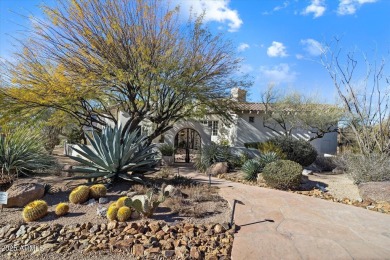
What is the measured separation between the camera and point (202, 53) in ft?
39.7

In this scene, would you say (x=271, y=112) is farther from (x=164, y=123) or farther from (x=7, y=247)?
(x=7, y=247)

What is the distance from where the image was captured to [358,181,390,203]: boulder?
23.2 feet

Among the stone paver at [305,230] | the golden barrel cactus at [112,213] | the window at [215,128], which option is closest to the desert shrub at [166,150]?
the window at [215,128]

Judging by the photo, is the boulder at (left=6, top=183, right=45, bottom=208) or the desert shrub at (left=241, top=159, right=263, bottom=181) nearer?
the boulder at (left=6, top=183, right=45, bottom=208)

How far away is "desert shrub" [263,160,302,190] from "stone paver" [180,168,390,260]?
1.72 m

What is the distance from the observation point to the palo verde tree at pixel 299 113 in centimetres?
1884

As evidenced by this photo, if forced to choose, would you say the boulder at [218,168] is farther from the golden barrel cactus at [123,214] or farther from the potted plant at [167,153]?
the golden barrel cactus at [123,214]

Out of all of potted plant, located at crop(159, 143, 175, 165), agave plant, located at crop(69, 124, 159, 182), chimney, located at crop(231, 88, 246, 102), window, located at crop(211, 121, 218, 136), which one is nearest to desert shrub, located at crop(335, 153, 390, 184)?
agave plant, located at crop(69, 124, 159, 182)

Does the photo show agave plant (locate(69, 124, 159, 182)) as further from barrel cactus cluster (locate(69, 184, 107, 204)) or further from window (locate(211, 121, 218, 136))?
window (locate(211, 121, 218, 136))

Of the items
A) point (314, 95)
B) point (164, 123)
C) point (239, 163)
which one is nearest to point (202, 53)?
point (164, 123)

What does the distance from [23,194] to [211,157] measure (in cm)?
818

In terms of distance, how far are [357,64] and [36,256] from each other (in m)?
12.5

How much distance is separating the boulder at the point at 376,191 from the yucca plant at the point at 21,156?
9739mm

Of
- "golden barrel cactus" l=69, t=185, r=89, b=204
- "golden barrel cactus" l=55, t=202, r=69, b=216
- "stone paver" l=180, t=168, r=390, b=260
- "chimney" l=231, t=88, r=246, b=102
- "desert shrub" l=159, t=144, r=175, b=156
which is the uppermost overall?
"chimney" l=231, t=88, r=246, b=102
